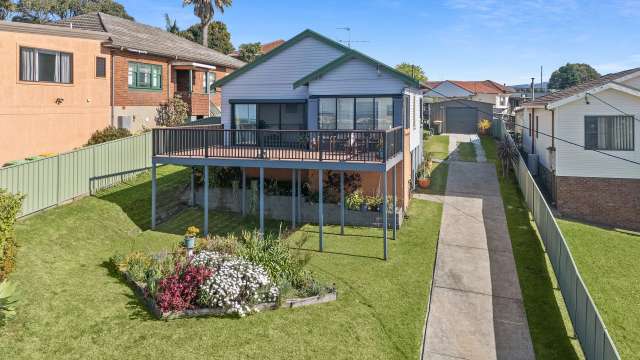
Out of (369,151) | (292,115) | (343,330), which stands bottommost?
(343,330)

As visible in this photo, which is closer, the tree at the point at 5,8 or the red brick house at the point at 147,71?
the red brick house at the point at 147,71

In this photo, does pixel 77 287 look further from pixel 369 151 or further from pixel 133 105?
pixel 133 105

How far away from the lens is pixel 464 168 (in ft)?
93.6

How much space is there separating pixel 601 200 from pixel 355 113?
500 inches

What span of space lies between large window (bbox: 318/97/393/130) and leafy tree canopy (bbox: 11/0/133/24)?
57333 millimetres

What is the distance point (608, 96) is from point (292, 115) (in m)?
15.1

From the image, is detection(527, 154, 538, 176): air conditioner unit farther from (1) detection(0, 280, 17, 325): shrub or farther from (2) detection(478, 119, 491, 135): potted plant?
(1) detection(0, 280, 17, 325): shrub

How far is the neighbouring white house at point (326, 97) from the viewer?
19141 mm

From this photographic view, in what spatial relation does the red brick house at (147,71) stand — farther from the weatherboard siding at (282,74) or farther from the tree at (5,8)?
the tree at (5,8)

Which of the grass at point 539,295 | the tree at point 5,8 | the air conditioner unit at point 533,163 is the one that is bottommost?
the grass at point 539,295

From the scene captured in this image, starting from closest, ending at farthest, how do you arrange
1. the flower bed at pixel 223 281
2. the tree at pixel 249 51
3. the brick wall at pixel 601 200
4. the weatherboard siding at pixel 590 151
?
the flower bed at pixel 223 281
the weatherboard siding at pixel 590 151
the brick wall at pixel 601 200
the tree at pixel 249 51

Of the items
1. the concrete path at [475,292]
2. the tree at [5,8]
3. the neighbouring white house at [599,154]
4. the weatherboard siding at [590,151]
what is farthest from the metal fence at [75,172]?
the tree at [5,8]

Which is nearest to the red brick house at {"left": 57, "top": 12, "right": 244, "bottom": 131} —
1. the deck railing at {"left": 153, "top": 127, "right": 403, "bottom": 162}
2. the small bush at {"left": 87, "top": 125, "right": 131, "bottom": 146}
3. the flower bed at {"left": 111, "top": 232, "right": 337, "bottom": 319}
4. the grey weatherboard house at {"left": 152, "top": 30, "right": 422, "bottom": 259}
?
the small bush at {"left": 87, "top": 125, "right": 131, "bottom": 146}

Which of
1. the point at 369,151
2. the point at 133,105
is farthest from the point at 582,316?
the point at 133,105
